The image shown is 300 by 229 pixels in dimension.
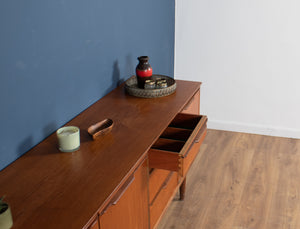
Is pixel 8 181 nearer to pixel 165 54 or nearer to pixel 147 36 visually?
pixel 147 36

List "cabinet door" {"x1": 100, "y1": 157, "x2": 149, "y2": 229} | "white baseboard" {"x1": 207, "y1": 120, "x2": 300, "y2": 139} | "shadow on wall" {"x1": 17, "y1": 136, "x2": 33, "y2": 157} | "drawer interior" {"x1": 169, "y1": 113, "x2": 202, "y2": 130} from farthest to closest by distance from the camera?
"white baseboard" {"x1": 207, "y1": 120, "x2": 300, "y2": 139}
"drawer interior" {"x1": 169, "y1": 113, "x2": 202, "y2": 130}
"shadow on wall" {"x1": 17, "y1": 136, "x2": 33, "y2": 157}
"cabinet door" {"x1": 100, "y1": 157, "x2": 149, "y2": 229}

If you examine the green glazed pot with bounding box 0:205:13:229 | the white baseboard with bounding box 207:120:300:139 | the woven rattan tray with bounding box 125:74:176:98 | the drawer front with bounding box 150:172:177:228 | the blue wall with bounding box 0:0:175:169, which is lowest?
the white baseboard with bounding box 207:120:300:139

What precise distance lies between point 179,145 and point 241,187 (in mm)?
952

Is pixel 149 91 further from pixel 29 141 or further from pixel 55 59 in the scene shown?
pixel 29 141

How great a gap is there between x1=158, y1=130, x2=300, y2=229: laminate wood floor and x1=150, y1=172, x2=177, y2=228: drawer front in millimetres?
354

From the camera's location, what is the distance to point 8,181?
126 cm

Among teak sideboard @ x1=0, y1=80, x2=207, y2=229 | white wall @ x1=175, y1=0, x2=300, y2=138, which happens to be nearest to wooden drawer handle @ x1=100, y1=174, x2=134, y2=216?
teak sideboard @ x1=0, y1=80, x2=207, y2=229

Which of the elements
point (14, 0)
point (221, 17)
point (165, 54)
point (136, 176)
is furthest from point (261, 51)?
point (14, 0)

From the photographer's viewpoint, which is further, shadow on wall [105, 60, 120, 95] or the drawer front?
shadow on wall [105, 60, 120, 95]

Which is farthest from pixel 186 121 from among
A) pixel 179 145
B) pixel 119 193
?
pixel 119 193

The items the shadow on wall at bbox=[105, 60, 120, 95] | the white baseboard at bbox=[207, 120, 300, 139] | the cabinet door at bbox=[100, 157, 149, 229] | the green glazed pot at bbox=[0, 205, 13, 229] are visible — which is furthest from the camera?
the white baseboard at bbox=[207, 120, 300, 139]

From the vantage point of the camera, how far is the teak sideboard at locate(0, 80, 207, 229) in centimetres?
113

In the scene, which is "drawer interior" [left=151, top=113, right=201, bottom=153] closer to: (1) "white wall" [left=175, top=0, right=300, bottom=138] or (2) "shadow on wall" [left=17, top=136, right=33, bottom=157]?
(2) "shadow on wall" [left=17, top=136, right=33, bottom=157]

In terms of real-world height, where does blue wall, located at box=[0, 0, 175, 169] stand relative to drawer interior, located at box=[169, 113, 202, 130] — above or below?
above
